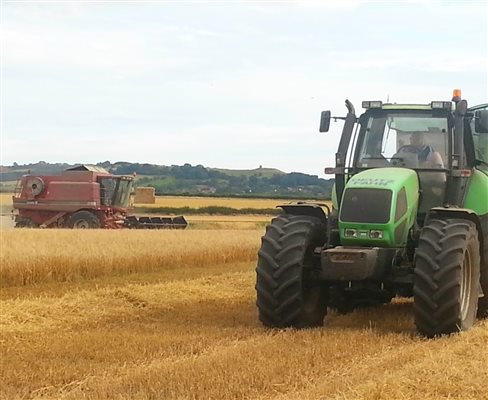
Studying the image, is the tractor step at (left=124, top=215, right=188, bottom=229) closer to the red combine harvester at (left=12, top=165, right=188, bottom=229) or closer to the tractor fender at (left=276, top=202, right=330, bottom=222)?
the red combine harvester at (left=12, top=165, right=188, bottom=229)

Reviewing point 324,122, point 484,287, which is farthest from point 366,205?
point 484,287

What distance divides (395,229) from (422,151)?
51.9 inches

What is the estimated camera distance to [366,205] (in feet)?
27.6

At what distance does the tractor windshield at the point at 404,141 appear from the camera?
9.25m

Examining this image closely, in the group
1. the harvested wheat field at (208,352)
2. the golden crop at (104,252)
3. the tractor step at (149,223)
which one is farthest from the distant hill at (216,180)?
the harvested wheat field at (208,352)

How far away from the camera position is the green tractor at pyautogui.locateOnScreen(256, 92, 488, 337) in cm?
798

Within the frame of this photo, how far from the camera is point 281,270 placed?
8.29 metres

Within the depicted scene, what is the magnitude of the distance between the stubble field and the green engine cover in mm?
946

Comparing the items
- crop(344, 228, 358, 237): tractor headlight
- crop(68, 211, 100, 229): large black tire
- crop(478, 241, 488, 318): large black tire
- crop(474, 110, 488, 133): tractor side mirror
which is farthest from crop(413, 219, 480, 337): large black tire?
crop(68, 211, 100, 229): large black tire

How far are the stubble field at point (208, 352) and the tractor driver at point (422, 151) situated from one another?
1764 millimetres

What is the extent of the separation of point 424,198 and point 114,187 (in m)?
23.2

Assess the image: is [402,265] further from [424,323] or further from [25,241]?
[25,241]

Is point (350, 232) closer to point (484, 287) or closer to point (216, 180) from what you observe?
point (484, 287)

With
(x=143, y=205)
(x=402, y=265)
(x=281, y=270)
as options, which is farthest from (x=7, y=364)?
(x=143, y=205)
